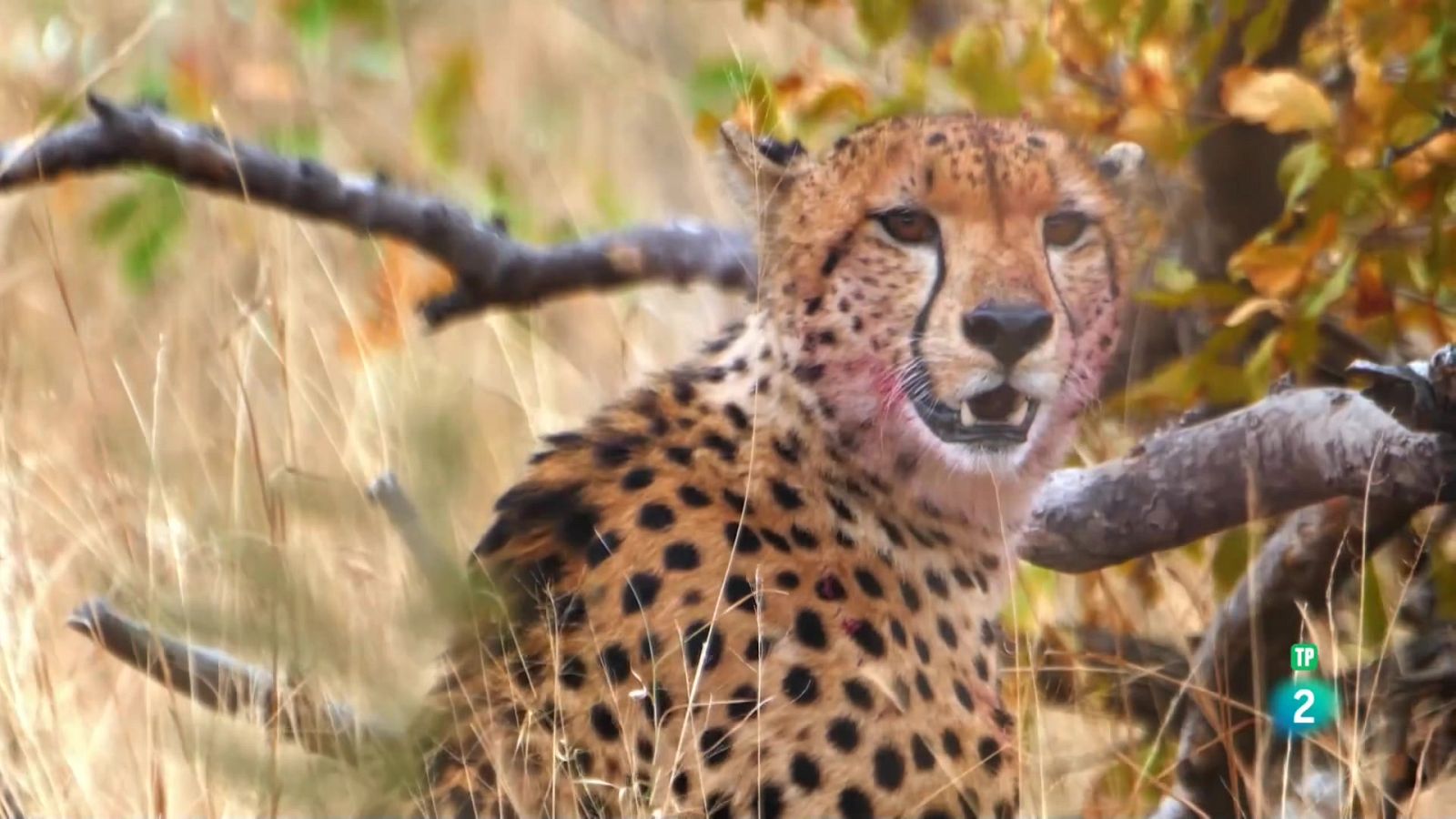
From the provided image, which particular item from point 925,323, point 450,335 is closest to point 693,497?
point 925,323

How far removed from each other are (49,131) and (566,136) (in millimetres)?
1351

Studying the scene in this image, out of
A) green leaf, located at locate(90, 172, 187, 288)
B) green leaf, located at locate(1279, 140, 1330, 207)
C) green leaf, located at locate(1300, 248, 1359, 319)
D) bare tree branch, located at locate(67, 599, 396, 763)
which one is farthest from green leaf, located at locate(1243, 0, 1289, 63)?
green leaf, located at locate(90, 172, 187, 288)

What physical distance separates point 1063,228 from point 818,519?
0.35 m

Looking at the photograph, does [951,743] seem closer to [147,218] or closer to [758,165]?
[758,165]

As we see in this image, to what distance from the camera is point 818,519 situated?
1739mm

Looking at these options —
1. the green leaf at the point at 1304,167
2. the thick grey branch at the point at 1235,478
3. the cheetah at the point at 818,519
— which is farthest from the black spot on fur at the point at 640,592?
the green leaf at the point at 1304,167

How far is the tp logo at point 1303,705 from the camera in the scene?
194cm

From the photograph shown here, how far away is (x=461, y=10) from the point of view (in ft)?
Answer: 11.5

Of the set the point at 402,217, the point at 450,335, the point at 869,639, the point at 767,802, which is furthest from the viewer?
the point at 450,335

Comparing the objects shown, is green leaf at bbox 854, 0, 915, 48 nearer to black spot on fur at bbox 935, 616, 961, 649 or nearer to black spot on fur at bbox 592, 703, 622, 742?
black spot on fur at bbox 935, 616, 961, 649

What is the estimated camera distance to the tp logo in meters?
1.94

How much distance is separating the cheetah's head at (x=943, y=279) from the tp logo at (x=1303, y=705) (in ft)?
1.42

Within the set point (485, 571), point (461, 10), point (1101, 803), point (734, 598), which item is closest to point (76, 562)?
point (485, 571)

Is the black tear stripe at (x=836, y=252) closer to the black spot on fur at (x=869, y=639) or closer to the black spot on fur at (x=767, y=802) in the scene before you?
the black spot on fur at (x=869, y=639)
